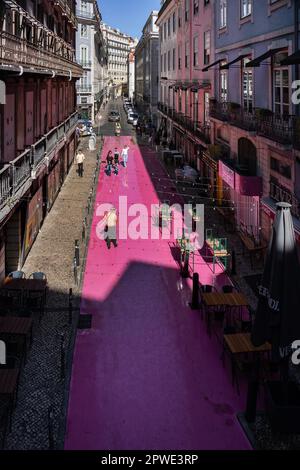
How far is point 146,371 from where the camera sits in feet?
36.0

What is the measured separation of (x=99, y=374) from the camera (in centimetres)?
1084

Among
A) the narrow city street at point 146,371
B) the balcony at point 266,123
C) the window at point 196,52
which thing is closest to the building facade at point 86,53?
the window at point 196,52

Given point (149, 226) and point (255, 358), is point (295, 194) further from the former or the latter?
point (149, 226)

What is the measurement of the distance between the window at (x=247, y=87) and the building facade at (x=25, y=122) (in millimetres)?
8481

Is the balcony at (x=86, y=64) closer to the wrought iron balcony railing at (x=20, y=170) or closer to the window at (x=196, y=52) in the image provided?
the window at (x=196, y=52)

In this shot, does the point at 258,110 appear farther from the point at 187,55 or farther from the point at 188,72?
the point at 187,55

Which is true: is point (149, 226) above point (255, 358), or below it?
above

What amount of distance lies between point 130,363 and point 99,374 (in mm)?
832

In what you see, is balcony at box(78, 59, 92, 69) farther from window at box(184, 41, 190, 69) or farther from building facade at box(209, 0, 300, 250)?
building facade at box(209, 0, 300, 250)

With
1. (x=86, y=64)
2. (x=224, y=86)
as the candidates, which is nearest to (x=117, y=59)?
(x=86, y=64)

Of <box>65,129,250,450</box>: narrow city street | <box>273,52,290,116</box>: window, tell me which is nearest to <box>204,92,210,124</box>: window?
<box>273,52,290,116</box>: window

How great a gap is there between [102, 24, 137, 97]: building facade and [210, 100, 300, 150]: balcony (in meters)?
144

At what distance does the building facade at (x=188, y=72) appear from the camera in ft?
99.8
